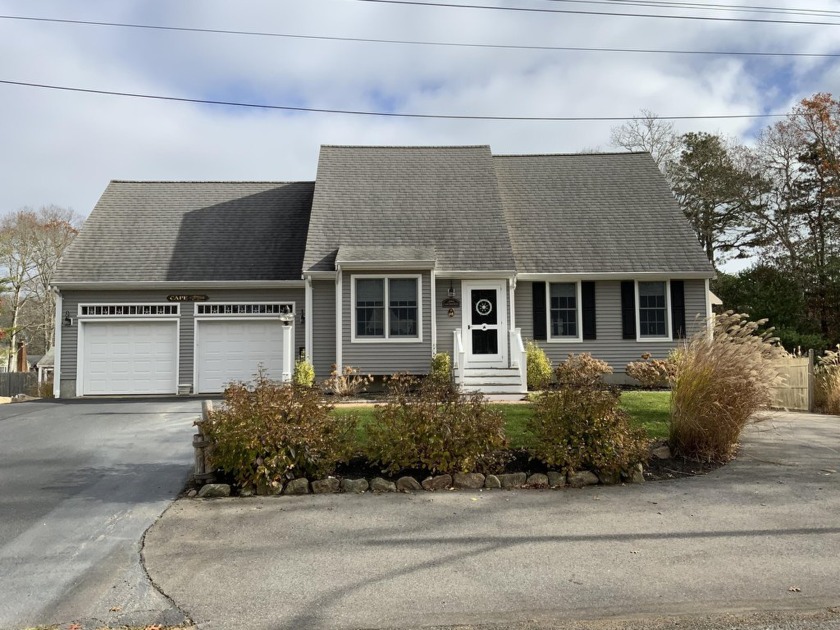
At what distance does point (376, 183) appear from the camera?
1788cm

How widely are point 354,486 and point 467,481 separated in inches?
48.3

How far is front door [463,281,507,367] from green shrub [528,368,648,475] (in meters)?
7.97

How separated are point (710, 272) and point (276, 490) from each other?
13.2 meters

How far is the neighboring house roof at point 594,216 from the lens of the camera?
16156 millimetres

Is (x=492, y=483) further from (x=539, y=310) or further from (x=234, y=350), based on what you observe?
(x=234, y=350)

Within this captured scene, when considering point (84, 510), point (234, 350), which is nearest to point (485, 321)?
point (234, 350)

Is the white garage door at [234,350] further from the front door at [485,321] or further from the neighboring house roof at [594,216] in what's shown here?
the neighboring house roof at [594,216]

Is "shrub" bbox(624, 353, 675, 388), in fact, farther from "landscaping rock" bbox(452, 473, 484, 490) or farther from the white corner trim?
"landscaping rock" bbox(452, 473, 484, 490)

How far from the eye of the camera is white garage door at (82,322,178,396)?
1603 centimetres

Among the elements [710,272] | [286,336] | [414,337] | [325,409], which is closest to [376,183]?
[414,337]

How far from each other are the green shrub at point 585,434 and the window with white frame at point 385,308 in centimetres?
782

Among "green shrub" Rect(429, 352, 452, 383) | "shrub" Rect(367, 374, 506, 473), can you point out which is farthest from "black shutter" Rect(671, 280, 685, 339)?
"shrub" Rect(367, 374, 506, 473)

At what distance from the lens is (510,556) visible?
484 centimetres

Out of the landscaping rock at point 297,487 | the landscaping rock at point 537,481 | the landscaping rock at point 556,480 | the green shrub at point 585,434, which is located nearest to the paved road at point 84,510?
the landscaping rock at point 297,487
